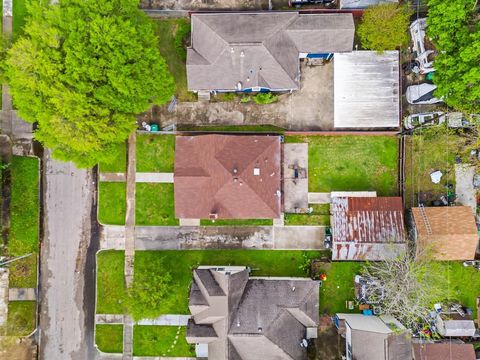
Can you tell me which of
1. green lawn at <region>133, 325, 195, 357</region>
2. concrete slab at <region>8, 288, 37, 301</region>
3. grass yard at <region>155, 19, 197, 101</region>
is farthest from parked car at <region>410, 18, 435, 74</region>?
concrete slab at <region>8, 288, 37, 301</region>

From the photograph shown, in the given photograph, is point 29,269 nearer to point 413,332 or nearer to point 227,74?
point 227,74

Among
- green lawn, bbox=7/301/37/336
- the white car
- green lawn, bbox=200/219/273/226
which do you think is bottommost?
green lawn, bbox=7/301/37/336

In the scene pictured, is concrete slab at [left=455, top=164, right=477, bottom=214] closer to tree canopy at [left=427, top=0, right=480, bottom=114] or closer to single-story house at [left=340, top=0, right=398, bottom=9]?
tree canopy at [left=427, top=0, right=480, bottom=114]

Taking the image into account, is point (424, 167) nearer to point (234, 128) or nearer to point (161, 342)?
point (234, 128)

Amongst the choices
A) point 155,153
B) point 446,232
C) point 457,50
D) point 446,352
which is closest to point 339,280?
point 446,232

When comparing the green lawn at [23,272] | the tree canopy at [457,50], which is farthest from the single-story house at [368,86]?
the green lawn at [23,272]

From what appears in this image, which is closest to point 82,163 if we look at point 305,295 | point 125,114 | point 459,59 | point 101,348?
point 125,114
